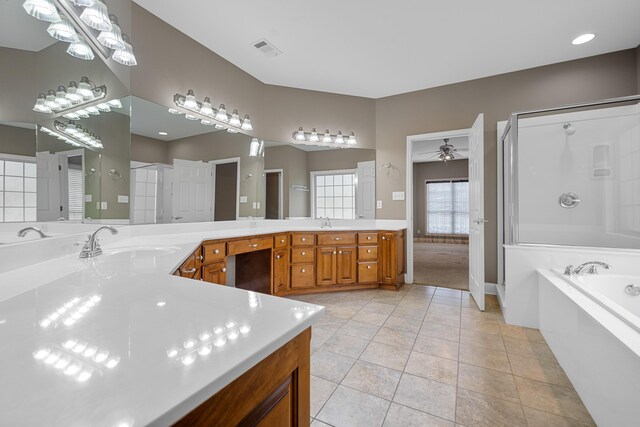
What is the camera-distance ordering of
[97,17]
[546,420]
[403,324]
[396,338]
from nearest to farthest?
[546,420] → [97,17] → [396,338] → [403,324]

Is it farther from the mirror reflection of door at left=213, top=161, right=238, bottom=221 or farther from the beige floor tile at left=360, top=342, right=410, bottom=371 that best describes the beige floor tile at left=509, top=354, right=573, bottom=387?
the mirror reflection of door at left=213, top=161, right=238, bottom=221

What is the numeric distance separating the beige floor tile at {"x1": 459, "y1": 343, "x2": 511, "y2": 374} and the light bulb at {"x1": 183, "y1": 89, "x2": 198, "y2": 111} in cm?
308

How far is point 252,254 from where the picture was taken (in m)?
3.14

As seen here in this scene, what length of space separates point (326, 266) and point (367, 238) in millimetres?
605

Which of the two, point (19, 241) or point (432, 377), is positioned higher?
point (19, 241)

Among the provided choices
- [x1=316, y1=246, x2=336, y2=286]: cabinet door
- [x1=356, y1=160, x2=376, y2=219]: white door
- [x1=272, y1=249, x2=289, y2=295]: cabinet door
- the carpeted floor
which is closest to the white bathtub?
the carpeted floor

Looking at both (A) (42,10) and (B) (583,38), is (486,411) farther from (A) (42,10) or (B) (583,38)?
(B) (583,38)

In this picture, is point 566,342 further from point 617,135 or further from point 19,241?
point 19,241

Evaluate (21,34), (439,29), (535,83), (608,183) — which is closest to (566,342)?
(608,183)

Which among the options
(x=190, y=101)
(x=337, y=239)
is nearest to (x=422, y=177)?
(x=337, y=239)

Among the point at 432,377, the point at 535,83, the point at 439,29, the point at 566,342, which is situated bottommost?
the point at 432,377

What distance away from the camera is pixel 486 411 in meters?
1.44

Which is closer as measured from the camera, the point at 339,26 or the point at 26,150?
the point at 26,150

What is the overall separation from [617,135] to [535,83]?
3.14ft
